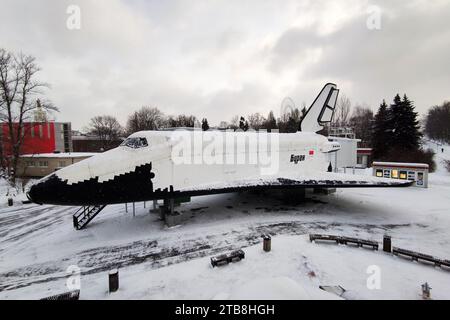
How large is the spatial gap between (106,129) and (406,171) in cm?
7974

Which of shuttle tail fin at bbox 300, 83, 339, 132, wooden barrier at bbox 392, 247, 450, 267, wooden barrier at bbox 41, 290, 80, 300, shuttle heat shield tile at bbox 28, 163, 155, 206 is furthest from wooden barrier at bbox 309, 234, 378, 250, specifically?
shuttle tail fin at bbox 300, 83, 339, 132

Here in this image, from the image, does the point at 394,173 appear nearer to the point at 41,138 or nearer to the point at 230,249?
the point at 230,249

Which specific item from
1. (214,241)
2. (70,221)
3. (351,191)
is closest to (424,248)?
(214,241)

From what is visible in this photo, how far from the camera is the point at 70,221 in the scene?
11.9 meters

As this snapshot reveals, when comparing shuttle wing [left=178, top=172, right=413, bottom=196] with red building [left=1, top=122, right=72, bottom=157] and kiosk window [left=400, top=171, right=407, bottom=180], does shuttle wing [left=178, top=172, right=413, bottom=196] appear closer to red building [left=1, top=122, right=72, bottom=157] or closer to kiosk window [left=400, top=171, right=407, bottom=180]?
kiosk window [left=400, top=171, right=407, bottom=180]

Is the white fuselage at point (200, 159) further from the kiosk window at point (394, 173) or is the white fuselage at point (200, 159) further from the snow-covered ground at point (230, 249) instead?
the kiosk window at point (394, 173)

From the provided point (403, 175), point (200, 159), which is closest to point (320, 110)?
point (403, 175)

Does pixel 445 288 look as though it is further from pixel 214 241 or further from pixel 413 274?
pixel 214 241

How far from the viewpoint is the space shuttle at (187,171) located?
7965 millimetres

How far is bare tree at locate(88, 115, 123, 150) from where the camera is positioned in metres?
71.3

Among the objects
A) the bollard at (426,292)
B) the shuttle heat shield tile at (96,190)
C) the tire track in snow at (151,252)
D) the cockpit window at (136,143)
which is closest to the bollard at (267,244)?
the tire track in snow at (151,252)

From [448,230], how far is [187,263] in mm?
10890

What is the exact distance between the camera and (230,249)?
7.65 metres

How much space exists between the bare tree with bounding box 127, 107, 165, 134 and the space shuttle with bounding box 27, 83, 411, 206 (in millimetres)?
69092
